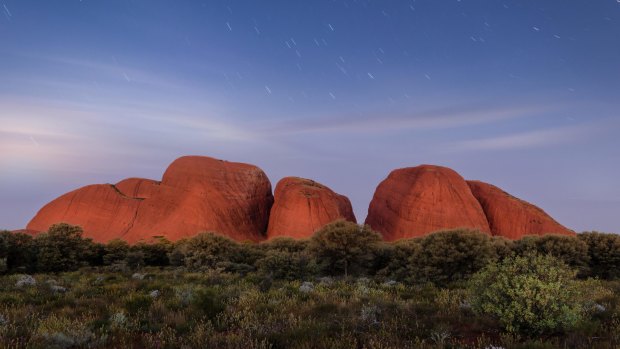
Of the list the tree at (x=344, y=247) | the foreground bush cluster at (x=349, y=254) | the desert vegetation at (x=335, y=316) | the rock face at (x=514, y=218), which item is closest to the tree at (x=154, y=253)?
the foreground bush cluster at (x=349, y=254)

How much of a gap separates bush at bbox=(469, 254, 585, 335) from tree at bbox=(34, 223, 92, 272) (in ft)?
97.9

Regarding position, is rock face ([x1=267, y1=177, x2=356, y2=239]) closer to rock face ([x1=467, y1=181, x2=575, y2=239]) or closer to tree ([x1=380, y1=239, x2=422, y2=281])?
rock face ([x1=467, y1=181, x2=575, y2=239])

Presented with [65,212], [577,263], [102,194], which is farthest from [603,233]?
[65,212]

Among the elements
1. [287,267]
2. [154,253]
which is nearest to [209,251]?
[287,267]

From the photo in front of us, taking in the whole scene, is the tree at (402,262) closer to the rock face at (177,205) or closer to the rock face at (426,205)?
the rock face at (426,205)

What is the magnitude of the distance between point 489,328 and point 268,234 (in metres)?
58.0

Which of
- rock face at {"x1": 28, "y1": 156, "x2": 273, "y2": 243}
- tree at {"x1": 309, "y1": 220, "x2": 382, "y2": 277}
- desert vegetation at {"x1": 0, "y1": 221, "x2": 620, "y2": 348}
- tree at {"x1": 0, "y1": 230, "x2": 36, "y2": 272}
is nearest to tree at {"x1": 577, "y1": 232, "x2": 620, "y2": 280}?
desert vegetation at {"x1": 0, "y1": 221, "x2": 620, "y2": 348}

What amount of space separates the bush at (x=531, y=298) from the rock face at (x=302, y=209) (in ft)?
169

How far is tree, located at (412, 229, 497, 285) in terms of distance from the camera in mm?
18828

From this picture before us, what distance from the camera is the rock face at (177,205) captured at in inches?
2419

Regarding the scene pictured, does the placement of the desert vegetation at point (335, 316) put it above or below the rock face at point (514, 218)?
below

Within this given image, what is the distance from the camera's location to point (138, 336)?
7223 mm

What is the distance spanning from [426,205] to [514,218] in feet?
49.4

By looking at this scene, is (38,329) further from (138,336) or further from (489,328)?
(489,328)
